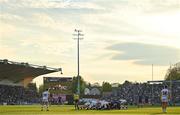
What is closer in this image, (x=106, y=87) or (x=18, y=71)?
(x=18, y=71)

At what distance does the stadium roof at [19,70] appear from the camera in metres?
85.1

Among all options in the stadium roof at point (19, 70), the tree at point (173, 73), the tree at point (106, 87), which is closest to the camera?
the stadium roof at point (19, 70)

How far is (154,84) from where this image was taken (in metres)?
114

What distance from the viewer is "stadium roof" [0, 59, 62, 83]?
85100 millimetres

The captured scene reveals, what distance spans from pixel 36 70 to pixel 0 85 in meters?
14.6

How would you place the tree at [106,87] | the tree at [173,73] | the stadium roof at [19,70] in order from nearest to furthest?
the stadium roof at [19,70] → the tree at [173,73] → the tree at [106,87]

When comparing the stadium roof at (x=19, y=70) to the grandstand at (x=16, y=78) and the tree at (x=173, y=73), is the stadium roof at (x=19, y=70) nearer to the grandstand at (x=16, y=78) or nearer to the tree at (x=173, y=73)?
the grandstand at (x=16, y=78)

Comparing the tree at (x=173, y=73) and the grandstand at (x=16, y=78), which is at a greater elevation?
the tree at (x=173, y=73)

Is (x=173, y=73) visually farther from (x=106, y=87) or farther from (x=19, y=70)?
(x=19, y=70)

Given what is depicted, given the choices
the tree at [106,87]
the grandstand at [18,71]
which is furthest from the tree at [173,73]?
the grandstand at [18,71]

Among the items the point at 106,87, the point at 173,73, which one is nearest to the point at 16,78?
the point at 173,73

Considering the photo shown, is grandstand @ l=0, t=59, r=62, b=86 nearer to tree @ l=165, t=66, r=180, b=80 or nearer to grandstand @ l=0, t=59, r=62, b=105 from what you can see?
grandstand @ l=0, t=59, r=62, b=105

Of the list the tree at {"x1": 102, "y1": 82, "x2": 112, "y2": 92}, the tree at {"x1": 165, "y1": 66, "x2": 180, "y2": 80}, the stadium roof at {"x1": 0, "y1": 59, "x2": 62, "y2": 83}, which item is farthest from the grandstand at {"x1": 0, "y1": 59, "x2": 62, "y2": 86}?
the tree at {"x1": 102, "y1": 82, "x2": 112, "y2": 92}

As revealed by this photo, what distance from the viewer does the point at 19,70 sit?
9256cm
